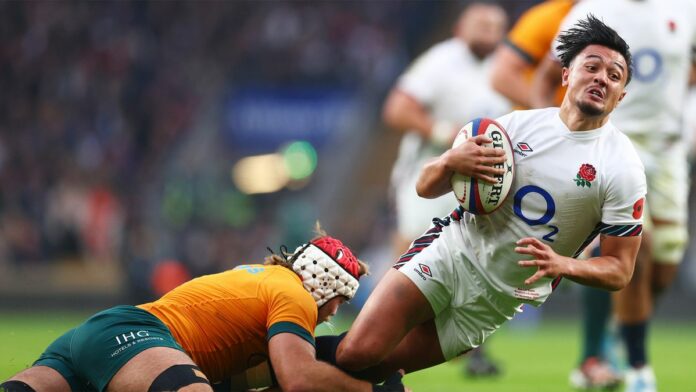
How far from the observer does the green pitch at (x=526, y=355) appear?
279 inches

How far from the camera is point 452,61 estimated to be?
356 inches

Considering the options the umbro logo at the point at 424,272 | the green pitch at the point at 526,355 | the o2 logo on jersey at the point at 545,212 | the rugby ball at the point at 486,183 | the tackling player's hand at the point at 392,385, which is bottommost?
the green pitch at the point at 526,355

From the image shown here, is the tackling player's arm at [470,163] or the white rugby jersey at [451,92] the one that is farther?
the white rugby jersey at [451,92]

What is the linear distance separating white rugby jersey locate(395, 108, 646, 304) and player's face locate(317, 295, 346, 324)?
636 millimetres

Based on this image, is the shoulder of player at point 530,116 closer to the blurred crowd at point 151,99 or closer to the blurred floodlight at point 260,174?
the blurred crowd at point 151,99

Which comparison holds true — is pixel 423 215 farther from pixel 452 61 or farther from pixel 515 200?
pixel 515 200

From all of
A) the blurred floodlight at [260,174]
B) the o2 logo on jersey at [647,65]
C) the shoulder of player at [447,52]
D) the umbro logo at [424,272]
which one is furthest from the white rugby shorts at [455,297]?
the blurred floodlight at [260,174]

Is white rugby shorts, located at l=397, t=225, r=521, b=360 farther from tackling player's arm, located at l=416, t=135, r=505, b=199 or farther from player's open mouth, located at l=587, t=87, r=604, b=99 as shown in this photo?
player's open mouth, located at l=587, t=87, r=604, b=99

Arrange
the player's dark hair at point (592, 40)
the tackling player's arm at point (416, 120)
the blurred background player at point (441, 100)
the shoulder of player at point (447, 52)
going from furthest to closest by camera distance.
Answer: the shoulder of player at point (447, 52) < the blurred background player at point (441, 100) < the tackling player's arm at point (416, 120) < the player's dark hair at point (592, 40)

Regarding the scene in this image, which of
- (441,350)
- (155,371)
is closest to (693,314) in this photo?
(441,350)

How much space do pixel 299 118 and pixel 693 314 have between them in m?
8.78

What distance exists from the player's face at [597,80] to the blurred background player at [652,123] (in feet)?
5.13

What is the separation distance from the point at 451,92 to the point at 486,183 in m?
4.48

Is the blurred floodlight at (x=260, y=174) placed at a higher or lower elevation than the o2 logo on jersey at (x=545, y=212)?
lower
